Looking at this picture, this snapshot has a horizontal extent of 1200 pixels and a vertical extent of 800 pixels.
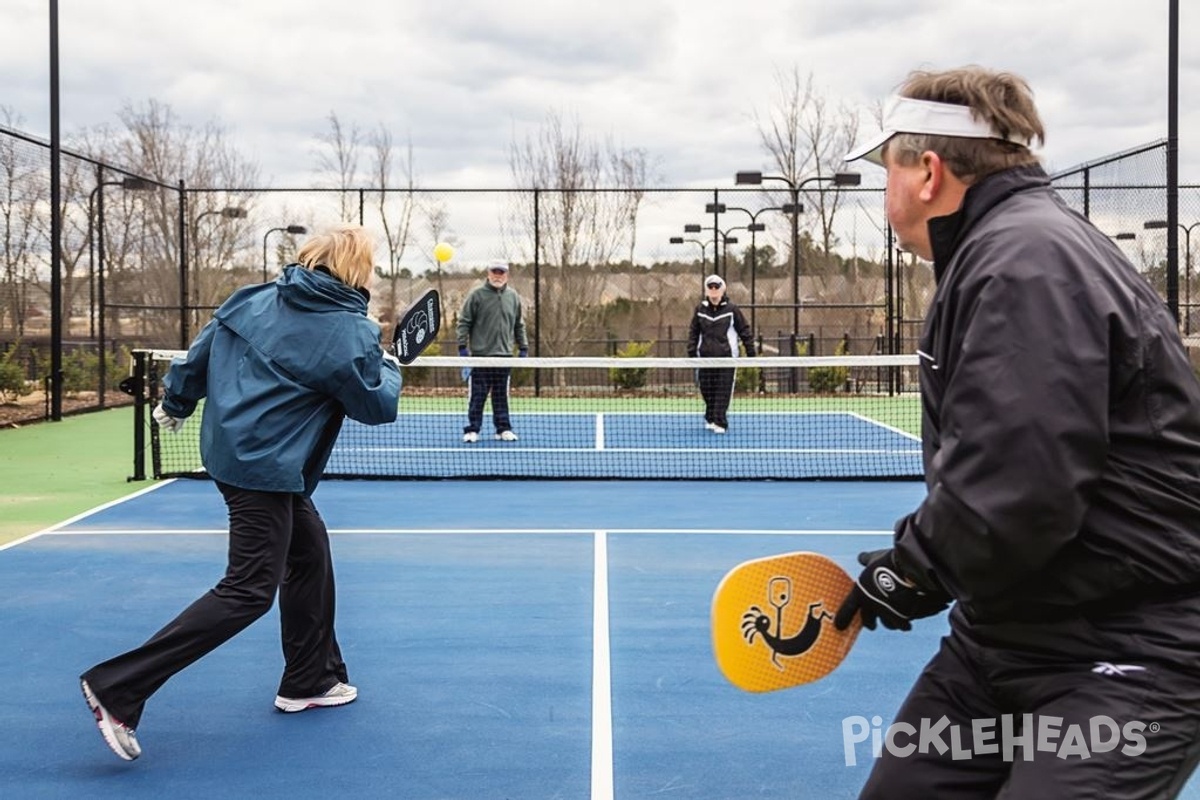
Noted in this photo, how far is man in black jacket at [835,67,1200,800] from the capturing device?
67.5 inches

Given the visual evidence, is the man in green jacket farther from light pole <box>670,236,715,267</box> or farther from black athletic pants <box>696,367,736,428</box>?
light pole <box>670,236,715,267</box>

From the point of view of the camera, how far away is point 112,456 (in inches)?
464

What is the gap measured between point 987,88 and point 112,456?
1114 cm

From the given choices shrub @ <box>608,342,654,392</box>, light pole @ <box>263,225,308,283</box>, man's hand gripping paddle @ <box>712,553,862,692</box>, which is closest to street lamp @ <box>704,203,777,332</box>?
shrub @ <box>608,342,654,392</box>

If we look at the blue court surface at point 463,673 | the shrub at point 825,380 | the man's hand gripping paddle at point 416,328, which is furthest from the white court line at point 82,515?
the shrub at point 825,380

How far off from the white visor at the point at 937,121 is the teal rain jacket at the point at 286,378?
237 cm

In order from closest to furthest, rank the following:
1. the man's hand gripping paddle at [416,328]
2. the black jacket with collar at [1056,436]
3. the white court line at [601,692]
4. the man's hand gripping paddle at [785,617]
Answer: the black jacket with collar at [1056,436] → the man's hand gripping paddle at [785,617] → the white court line at [601,692] → the man's hand gripping paddle at [416,328]

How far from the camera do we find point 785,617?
2.34m

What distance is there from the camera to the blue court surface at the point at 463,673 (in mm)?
3748

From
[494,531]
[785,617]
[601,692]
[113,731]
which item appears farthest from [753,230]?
[785,617]

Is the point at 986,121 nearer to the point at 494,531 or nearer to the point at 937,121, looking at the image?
the point at 937,121

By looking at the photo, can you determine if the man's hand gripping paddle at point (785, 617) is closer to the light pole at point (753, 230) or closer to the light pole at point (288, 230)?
the light pole at point (753, 230)

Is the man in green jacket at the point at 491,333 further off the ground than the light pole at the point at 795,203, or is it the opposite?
the light pole at the point at 795,203

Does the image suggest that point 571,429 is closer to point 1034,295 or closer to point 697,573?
point 697,573
